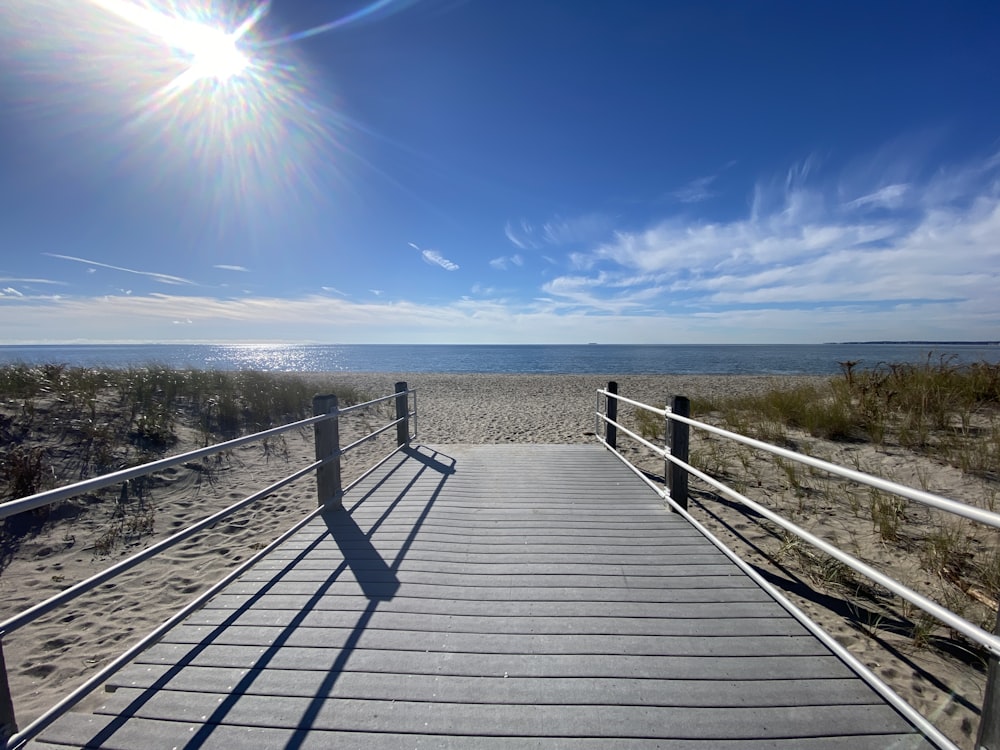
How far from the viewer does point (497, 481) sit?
5082 mm

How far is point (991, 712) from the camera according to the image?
146 centimetres

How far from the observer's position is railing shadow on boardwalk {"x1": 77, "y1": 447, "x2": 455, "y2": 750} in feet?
5.96

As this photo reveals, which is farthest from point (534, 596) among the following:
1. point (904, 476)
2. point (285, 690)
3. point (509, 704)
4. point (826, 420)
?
point (826, 420)

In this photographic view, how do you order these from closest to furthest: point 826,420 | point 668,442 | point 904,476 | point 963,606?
point 963,606 → point 668,442 → point 904,476 → point 826,420

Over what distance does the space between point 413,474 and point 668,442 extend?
3.02 m

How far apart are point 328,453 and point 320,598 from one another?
1622 mm

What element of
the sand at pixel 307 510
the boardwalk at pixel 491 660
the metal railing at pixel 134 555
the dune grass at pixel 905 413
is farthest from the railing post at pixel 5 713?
the dune grass at pixel 905 413

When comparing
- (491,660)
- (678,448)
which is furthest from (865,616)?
(491,660)

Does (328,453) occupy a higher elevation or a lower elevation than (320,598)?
higher

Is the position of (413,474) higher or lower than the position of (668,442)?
lower

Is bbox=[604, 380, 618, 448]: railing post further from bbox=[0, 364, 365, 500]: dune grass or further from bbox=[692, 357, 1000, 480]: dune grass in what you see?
bbox=[0, 364, 365, 500]: dune grass

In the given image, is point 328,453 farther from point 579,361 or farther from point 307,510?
point 579,361

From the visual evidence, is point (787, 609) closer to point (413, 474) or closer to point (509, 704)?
point (509, 704)

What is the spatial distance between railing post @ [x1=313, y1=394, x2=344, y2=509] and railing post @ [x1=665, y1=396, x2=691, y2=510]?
3100mm
